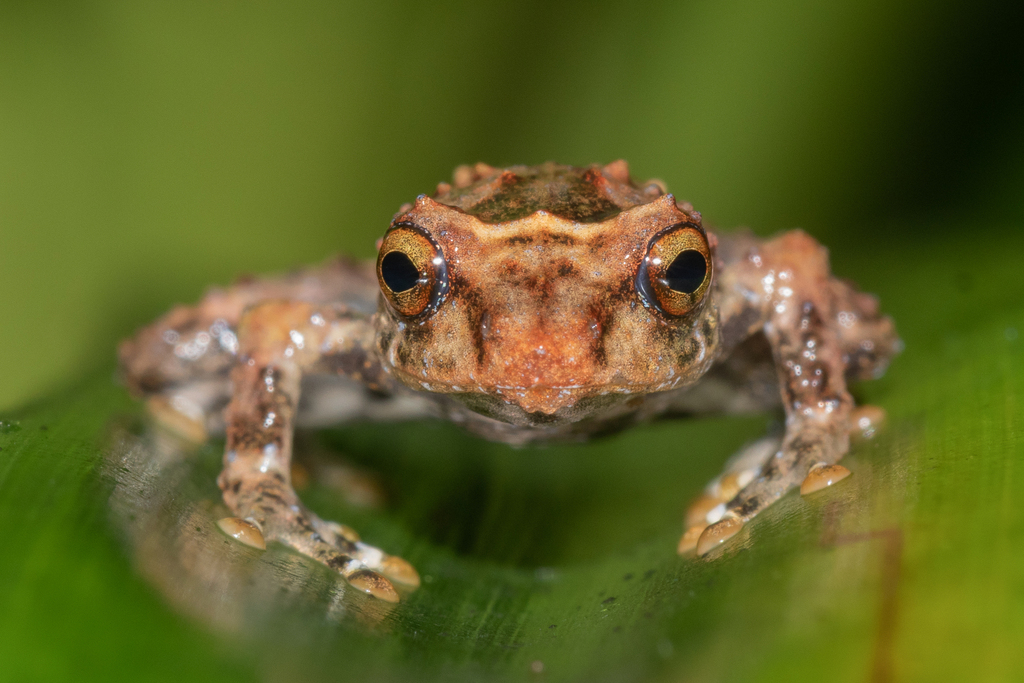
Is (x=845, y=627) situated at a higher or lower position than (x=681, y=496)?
higher

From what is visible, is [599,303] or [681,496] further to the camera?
[681,496]

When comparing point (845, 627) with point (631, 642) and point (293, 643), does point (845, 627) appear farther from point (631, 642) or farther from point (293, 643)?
point (293, 643)

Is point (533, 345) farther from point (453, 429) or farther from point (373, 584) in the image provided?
point (453, 429)

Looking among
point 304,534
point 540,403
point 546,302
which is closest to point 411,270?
point 546,302

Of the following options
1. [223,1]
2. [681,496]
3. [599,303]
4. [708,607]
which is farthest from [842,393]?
[223,1]

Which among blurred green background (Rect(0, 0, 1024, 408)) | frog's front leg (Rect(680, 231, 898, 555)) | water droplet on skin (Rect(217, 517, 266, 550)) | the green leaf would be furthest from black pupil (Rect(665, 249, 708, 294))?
blurred green background (Rect(0, 0, 1024, 408))

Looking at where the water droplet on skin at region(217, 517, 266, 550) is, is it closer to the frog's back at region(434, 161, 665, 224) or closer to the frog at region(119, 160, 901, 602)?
the frog at region(119, 160, 901, 602)

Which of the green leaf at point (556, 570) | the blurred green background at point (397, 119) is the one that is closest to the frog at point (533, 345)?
the green leaf at point (556, 570)

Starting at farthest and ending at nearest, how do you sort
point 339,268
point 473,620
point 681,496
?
point 339,268 < point 681,496 < point 473,620
